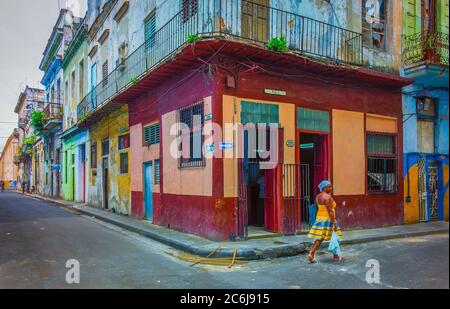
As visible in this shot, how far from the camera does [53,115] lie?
28344 mm

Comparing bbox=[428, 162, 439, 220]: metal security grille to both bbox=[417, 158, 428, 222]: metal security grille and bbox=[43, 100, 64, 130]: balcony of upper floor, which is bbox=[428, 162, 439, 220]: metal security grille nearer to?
bbox=[417, 158, 428, 222]: metal security grille

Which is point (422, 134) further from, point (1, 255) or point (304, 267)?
point (1, 255)

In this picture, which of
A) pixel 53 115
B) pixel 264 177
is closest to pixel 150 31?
pixel 264 177

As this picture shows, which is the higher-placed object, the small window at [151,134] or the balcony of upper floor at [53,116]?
the balcony of upper floor at [53,116]

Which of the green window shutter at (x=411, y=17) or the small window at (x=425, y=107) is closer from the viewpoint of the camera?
the small window at (x=425, y=107)

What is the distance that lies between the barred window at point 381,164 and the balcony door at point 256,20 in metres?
4.64

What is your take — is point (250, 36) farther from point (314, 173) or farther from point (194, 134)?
point (314, 173)

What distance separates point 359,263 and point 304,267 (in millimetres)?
1061

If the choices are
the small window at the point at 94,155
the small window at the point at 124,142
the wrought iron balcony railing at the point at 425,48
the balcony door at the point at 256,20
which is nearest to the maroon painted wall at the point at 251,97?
the balcony door at the point at 256,20

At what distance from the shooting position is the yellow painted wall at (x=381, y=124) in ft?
41.1

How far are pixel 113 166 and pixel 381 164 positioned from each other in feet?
35.6

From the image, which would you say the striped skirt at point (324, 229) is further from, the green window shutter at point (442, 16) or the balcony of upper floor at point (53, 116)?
the balcony of upper floor at point (53, 116)

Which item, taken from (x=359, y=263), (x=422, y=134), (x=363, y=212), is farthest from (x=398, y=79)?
(x=359, y=263)

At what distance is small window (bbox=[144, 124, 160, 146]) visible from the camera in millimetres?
13203
